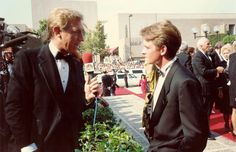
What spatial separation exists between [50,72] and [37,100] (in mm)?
263

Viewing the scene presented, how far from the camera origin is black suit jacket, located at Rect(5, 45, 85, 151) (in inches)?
110

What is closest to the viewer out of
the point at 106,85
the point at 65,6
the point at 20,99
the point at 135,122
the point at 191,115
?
Result: the point at 191,115

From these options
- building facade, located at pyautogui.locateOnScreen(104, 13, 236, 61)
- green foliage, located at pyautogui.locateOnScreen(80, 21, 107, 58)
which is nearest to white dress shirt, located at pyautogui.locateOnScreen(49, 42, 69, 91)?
building facade, located at pyautogui.locateOnScreen(104, 13, 236, 61)

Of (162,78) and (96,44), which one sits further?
(96,44)

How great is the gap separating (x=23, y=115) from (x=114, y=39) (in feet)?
213

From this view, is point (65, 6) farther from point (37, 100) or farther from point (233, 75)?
point (37, 100)

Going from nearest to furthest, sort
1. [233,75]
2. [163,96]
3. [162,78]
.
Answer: [163,96], [162,78], [233,75]

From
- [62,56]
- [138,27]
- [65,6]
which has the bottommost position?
[138,27]

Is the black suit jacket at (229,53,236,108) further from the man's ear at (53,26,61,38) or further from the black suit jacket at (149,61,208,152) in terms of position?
the man's ear at (53,26,61,38)

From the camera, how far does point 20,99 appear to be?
9.12ft

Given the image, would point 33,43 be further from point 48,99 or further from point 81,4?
point 81,4

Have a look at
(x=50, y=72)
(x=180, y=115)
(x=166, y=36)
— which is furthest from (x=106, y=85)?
(x=180, y=115)

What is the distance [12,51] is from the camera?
514 centimetres

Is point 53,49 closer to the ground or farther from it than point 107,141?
farther from it
